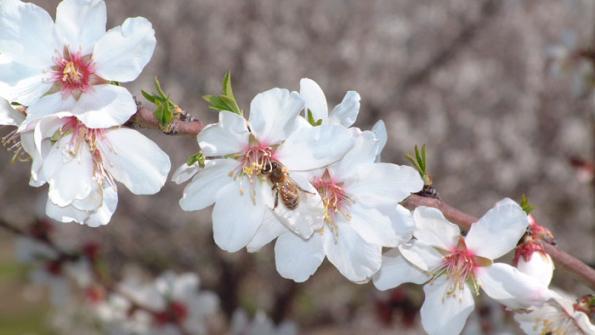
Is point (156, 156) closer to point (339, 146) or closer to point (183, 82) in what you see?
point (339, 146)

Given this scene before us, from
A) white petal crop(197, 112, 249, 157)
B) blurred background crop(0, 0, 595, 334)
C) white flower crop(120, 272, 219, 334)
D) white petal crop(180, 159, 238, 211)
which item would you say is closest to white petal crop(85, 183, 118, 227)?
white petal crop(180, 159, 238, 211)

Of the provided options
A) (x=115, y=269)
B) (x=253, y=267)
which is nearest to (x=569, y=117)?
(x=253, y=267)

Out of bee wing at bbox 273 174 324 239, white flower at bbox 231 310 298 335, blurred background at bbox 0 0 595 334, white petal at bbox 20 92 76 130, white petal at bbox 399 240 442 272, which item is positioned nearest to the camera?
white petal at bbox 20 92 76 130

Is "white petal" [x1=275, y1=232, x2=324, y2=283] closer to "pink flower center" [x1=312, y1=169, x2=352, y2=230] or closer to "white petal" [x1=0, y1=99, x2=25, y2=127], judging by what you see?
"pink flower center" [x1=312, y1=169, x2=352, y2=230]

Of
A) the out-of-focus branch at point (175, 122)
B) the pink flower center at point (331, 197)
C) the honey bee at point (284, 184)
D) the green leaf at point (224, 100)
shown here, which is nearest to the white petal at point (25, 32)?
the out-of-focus branch at point (175, 122)

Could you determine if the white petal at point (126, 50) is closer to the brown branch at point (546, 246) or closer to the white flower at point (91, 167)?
the white flower at point (91, 167)

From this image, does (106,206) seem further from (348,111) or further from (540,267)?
(540,267)

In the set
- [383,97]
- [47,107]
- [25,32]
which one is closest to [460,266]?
[47,107]
